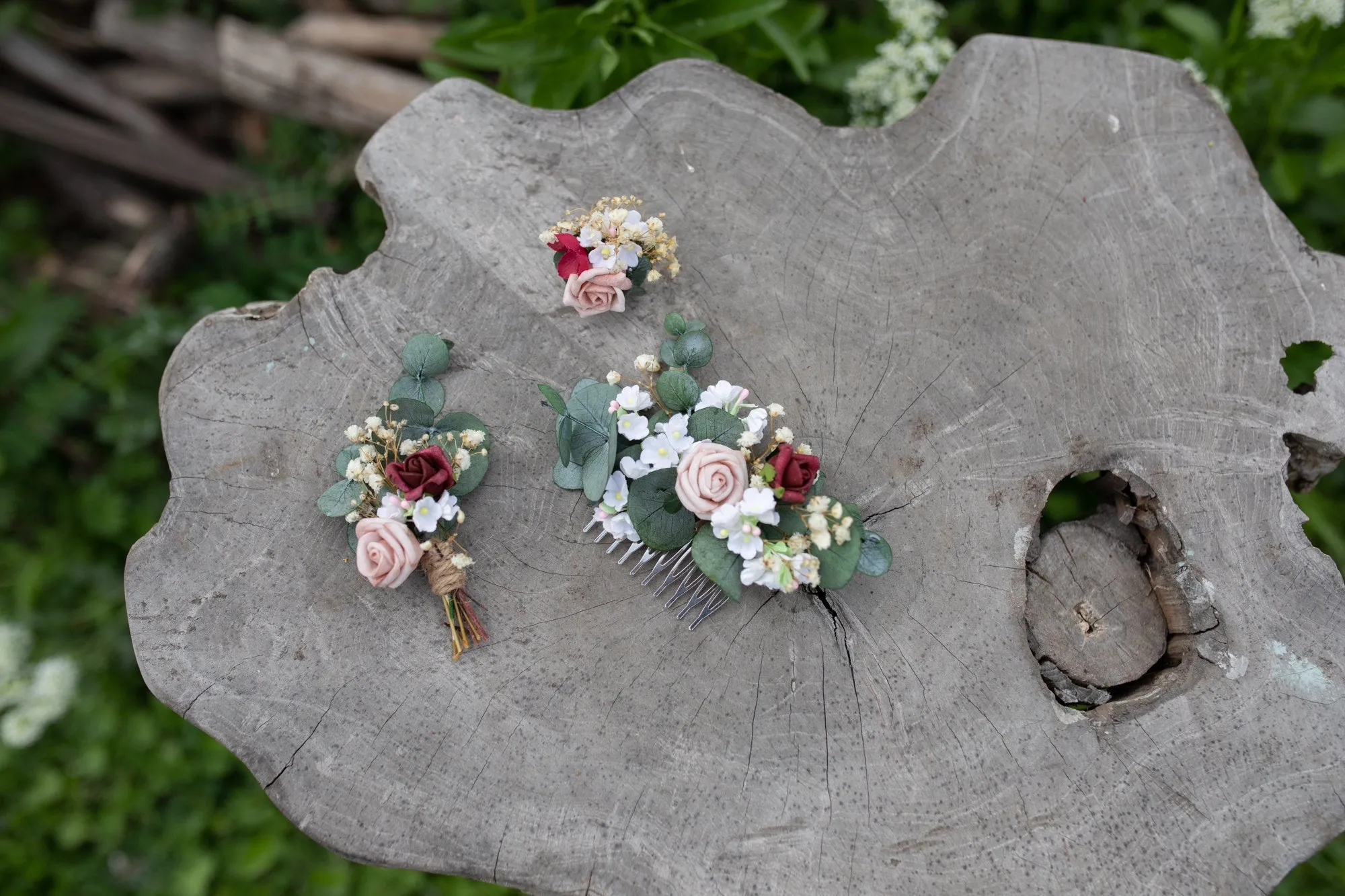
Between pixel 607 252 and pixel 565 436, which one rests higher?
pixel 607 252

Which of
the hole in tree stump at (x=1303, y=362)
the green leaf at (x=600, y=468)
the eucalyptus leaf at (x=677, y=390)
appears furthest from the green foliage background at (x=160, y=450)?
the green leaf at (x=600, y=468)

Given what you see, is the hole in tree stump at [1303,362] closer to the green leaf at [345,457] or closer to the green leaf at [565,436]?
the green leaf at [565,436]

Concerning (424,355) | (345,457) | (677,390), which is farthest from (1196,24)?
(345,457)

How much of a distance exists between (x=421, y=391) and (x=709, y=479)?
2.36 feet

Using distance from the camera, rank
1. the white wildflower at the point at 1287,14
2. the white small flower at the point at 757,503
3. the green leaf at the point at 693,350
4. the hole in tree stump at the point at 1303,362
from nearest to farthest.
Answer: the white small flower at the point at 757,503 → the green leaf at the point at 693,350 → the hole in tree stump at the point at 1303,362 → the white wildflower at the point at 1287,14

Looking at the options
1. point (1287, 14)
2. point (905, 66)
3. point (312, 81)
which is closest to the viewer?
point (1287, 14)

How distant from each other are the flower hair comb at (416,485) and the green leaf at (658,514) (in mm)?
371

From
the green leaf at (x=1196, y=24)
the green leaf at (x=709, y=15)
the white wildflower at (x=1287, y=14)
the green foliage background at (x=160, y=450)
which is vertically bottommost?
the green foliage background at (x=160, y=450)

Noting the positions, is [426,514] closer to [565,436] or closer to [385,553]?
[385,553]

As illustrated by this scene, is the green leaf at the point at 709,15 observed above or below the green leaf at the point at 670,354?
above

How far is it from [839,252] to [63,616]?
3.09 m

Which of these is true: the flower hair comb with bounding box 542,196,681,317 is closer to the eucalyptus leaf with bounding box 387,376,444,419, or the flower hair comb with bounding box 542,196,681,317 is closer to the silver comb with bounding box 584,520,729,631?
the eucalyptus leaf with bounding box 387,376,444,419

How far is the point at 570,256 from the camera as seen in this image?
6.20ft

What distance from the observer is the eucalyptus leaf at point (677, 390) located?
6.10ft
